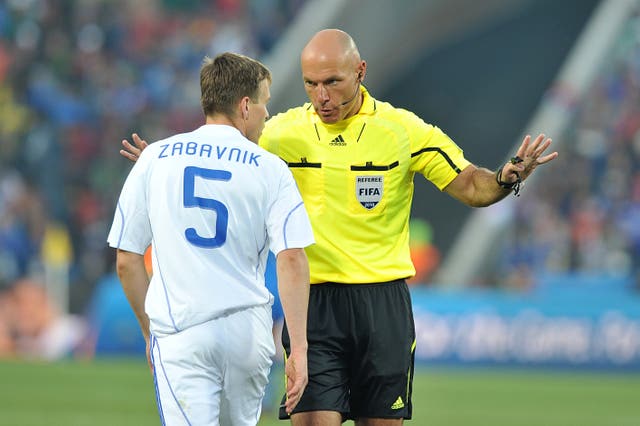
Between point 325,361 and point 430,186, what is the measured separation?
16.2 m

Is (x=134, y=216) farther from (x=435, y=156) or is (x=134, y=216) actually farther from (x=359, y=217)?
(x=435, y=156)

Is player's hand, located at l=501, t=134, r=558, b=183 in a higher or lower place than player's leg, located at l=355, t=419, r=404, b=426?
higher

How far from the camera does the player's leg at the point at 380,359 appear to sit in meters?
6.23

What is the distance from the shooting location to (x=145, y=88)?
22547mm

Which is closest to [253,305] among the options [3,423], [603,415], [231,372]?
[231,372]

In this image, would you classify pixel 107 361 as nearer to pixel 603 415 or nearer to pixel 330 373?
pixel 603 415

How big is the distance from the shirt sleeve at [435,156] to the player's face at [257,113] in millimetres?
1224

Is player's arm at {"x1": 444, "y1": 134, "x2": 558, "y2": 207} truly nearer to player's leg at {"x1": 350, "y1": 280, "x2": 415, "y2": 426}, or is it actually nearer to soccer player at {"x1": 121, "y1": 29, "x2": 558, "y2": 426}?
soccer player at {"x1": 121, "y1": 29, "x2": 558, "y2": 426}

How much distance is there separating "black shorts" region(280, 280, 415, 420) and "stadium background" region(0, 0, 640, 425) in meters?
5.21

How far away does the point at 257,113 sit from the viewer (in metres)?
5.28

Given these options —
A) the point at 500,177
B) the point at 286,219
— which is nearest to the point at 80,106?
the point at 500,177

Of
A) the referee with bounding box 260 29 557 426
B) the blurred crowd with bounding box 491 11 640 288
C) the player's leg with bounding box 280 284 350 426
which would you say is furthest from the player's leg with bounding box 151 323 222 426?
the blurred crowd with bounding box 491 11 640 288

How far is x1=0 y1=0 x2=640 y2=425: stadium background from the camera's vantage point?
1531cm

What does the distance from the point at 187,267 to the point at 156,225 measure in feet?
0.71
